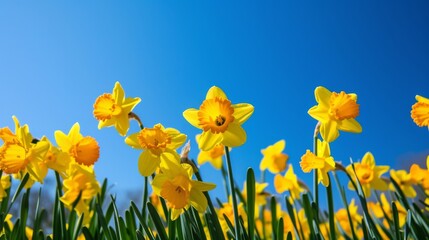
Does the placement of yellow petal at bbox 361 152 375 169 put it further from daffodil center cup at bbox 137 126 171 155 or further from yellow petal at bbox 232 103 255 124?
daffodil center cup at bbox 137 126 171 155

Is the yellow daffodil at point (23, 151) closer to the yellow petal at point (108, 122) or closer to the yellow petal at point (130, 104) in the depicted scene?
the yellow petal at point (108, 122)

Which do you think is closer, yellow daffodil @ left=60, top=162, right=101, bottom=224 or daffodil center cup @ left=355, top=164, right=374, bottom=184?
yellow daffodil @ left=60, top=162, right=101, bottom=224

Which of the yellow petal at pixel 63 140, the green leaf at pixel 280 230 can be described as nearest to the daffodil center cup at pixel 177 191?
the green leaf at pixel 280 230

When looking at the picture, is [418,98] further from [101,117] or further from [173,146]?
[101,117]

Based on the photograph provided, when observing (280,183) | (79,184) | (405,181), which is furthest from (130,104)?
(405,181)

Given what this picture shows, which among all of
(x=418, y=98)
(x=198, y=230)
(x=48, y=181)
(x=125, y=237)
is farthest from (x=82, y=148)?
(x=48, y=181)

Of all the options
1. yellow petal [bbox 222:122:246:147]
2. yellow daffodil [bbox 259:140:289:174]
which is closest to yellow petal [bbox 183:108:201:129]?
yellow petal [bbox 222:122:246:147]
